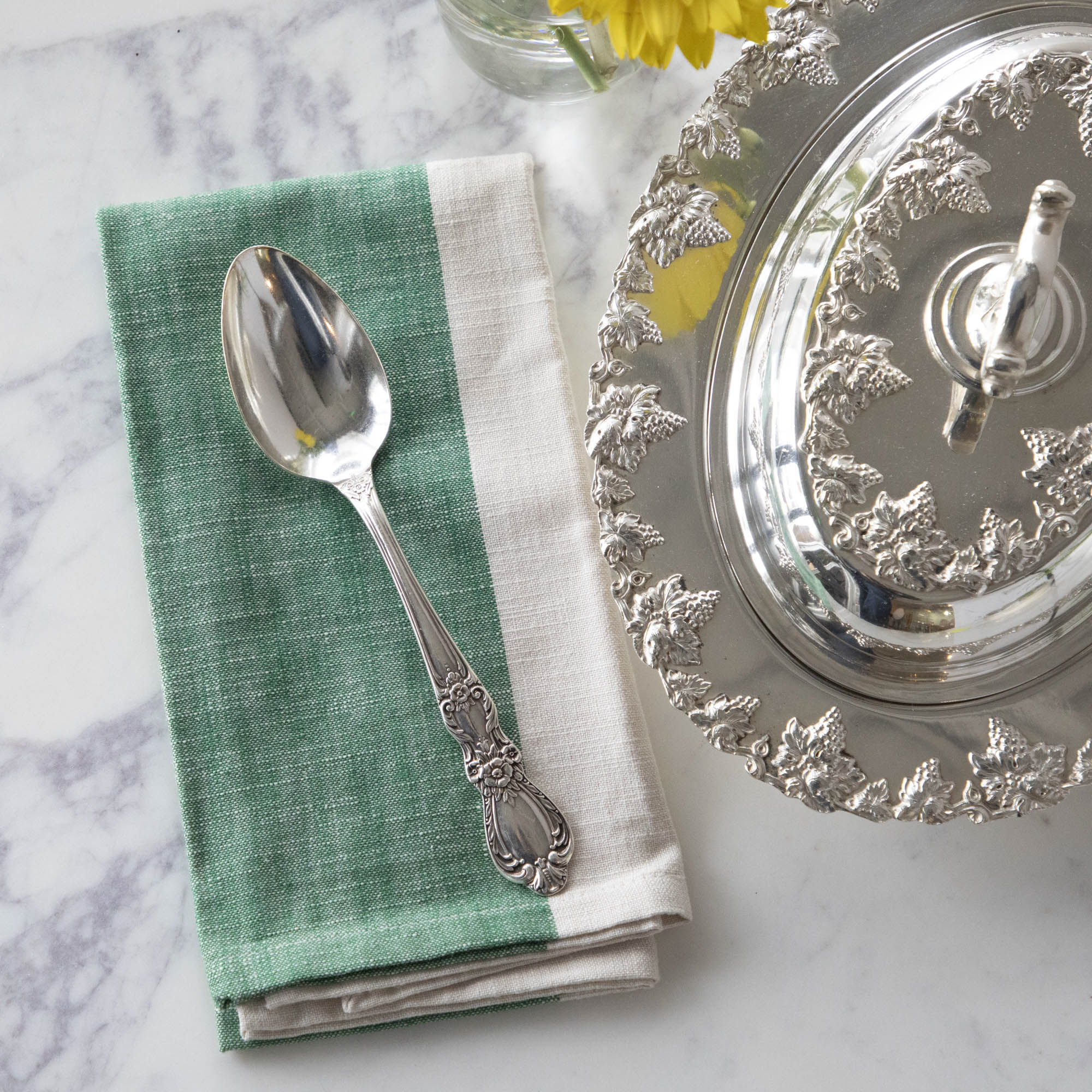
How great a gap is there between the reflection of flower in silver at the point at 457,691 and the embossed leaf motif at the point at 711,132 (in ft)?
0.92

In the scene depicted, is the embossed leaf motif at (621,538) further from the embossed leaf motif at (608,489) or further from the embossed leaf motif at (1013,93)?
the embossed leaf motif at (1013,93)

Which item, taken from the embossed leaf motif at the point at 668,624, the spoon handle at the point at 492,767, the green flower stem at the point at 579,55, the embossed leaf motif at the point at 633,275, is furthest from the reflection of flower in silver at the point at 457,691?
the green flower stem at the point at 579,55

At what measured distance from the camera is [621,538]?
0.50 m

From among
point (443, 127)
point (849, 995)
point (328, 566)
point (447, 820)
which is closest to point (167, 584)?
point (328, 566)

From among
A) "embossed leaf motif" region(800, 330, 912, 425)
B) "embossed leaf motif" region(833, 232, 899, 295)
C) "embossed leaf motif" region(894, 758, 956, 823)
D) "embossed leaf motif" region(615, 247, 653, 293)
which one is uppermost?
"embossed leaf motif" region(615, 247, 653, 293)

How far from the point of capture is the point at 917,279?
489 millimetres

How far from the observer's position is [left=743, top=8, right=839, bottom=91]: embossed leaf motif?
516mm

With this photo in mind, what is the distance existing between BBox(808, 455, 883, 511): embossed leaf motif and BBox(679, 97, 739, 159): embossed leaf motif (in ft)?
0.52

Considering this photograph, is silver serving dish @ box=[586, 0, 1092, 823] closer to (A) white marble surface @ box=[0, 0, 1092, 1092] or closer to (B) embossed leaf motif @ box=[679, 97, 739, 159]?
(B) embossed leaf motif @ box=[679, 97, 739, 159]

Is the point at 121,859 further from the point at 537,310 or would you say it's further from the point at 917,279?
the point at 917,279

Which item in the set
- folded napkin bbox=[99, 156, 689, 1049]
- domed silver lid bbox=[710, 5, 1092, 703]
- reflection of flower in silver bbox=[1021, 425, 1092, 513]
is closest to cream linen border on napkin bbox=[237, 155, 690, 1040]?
folded napkin bbox=[99, 156, 689, 1049]

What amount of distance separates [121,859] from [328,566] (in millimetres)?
193

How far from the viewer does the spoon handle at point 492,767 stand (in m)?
0.55

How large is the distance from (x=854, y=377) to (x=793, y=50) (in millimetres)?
163
